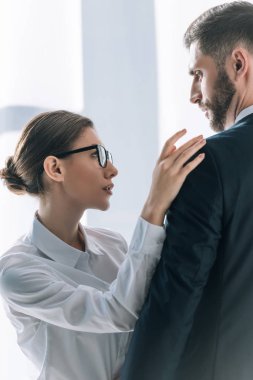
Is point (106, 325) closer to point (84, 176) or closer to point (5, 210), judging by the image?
point (84, 176)

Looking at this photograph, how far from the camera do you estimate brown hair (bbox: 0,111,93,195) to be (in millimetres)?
1815

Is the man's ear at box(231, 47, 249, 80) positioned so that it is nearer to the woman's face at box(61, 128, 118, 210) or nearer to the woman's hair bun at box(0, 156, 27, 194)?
the woman's face at box(61, 128, 118, 210)

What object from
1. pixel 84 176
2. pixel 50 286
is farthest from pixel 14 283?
pixel 84 176

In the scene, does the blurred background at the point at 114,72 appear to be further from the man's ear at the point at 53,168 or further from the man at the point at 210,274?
the man at the point at 210,274

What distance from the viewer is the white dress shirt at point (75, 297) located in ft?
4.78

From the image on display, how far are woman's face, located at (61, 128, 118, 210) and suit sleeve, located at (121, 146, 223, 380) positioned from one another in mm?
425

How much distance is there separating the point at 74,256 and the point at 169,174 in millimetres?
486

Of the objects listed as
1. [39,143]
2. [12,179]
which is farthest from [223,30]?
[12,179]

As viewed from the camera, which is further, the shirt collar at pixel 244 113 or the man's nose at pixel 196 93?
the man's nose at pixel 196 93

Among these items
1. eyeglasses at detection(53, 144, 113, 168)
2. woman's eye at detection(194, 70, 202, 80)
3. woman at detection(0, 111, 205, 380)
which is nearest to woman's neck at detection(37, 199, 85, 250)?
woman at detection(0, 111, 205, 380)

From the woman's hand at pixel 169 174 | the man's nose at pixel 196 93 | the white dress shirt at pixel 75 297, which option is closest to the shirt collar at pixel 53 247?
the white dress shirt at pixel 75 297

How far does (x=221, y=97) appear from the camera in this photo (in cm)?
144

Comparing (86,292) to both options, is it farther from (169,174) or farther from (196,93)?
(196,93)

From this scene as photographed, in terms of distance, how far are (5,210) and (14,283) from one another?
36.0 inches
